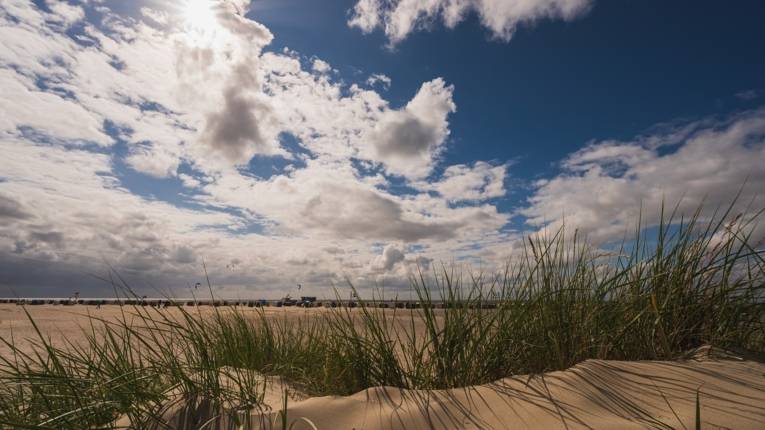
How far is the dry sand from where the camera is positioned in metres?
1.73

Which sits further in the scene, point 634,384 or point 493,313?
point 493,313

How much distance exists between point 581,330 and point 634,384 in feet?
2.18

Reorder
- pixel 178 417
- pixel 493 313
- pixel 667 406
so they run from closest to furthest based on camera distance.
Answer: pixel 667 406 < pixel 178 417 < pixel 493 313

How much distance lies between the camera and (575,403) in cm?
188

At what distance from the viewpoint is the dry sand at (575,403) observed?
1730 millimetres

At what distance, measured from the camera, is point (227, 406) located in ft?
6.74

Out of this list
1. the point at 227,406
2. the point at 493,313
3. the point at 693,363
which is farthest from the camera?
the point at 493,313

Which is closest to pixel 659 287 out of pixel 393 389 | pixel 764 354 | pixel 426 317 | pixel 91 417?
pixel 764 354

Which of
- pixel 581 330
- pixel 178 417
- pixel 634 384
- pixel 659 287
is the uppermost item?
pixel 659 287

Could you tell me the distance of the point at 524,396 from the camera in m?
1.97

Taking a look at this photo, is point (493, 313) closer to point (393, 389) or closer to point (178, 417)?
point (393, 389)

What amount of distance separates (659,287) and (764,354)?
69cm

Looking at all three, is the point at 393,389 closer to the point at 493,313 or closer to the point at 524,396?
the point at 524,396

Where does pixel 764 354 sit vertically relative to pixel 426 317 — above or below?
below
